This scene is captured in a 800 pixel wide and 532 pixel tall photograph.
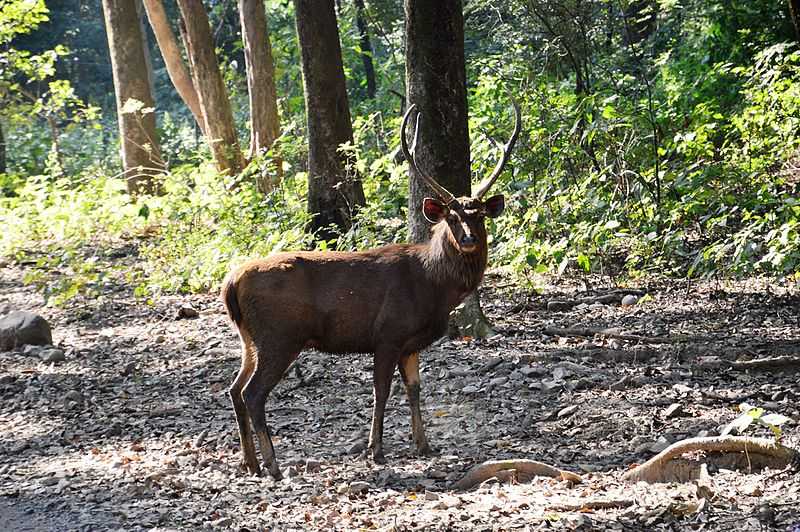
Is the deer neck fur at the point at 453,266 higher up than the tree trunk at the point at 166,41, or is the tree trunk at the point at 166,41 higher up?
the tree trunk at the point at 166,41

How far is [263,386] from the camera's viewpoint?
7.31 m

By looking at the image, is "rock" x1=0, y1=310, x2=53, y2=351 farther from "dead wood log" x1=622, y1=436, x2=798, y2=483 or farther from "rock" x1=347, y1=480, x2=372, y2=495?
"dead wood log" x1=622, y1=436, x2=798, y2=483

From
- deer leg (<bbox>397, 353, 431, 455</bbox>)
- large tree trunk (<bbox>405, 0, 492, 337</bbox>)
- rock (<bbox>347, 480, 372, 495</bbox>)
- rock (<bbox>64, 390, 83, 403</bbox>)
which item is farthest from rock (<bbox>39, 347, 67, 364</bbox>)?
rock (<bbox>347, 480, 372, 495</bbox>)

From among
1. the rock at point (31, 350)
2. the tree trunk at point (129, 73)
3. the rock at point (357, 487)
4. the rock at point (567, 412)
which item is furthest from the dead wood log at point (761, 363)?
the tree trunk at point (129, 73)

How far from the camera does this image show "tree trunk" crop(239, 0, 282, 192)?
1847 centimetres

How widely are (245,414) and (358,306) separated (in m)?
1.16

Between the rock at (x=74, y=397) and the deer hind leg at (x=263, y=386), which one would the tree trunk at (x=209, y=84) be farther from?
the deer hind leg at (x=263, y=386)

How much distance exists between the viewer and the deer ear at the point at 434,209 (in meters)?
7.62

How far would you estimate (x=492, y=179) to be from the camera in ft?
25.7

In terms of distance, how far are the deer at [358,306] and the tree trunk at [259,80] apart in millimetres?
10865

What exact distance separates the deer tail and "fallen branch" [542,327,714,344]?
3.87 meters

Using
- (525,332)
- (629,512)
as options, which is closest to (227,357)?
(525,332)

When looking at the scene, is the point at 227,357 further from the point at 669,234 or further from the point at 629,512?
the point at 629,512

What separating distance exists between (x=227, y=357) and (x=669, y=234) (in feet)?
16.9
